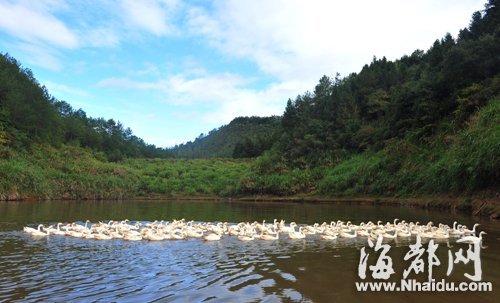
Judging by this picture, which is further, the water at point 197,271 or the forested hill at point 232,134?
the forested hill at point 232,134

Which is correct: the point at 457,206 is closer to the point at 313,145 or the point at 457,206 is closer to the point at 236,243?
the point at 236,243

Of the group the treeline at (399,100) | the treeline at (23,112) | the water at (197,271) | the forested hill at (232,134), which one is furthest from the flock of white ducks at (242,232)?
the forested hill at (232,134)

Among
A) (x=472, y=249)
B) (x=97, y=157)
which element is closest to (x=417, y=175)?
(x=472, y=249)

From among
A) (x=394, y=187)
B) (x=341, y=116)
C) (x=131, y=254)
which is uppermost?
(x=341, y=116)

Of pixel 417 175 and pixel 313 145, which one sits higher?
pixel 313 145

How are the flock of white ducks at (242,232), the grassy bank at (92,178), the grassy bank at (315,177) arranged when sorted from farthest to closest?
1. the grassy bank at (92,178)
2. the grassy bank at (315,177)
3. the flock of white ducks at (242,232)

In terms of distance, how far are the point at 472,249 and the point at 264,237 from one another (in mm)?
7105

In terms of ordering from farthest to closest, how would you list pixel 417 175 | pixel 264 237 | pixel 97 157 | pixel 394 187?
pixel 97 157 → pixel 394 187 → pixel 417 175 → pixel 264 237

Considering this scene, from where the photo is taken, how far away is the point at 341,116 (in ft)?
226

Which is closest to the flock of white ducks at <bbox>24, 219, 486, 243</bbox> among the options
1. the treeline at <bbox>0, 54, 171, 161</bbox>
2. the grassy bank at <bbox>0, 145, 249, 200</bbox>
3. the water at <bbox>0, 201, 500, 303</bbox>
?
the water at <bbox>0, 201, 500, 303</bbox>

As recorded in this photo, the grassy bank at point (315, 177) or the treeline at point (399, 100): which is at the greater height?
the treeline at point (399, 100)

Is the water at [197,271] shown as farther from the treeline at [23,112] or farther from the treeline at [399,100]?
the treeline at [23,112]

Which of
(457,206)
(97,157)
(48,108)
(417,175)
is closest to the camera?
(457,206)

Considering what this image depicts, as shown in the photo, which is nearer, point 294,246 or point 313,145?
point 294,246
